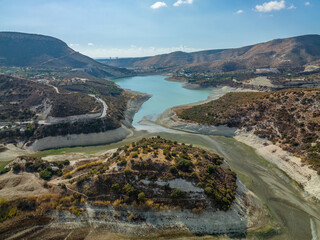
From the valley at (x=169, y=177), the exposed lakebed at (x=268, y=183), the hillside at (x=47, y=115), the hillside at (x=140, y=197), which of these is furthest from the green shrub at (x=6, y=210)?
the hillside at (x=47, y=115)

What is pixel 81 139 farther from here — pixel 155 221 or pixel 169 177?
pixel 155 221

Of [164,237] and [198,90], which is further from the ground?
[198,90]

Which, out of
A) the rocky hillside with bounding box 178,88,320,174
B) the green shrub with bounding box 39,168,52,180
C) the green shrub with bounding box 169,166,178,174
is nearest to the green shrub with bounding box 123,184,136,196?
the green shrub with bounding box 169,166,178,174

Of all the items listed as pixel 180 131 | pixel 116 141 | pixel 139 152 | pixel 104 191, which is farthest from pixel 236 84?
pixel 104 191

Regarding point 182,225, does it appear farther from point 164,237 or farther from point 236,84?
point 236,84

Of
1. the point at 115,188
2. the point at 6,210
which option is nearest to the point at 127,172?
the point at 115,188

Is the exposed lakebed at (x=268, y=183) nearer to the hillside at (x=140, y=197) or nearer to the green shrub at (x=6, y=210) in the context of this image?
the hillside at (x=140, y=197)

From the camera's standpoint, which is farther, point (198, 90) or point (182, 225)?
point (198, 90)

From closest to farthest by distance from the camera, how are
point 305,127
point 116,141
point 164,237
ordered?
1. point 164,237
2. point 305,127
3. point 116,141

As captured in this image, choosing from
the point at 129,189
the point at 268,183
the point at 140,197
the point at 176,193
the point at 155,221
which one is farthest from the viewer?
the point at 268,183
